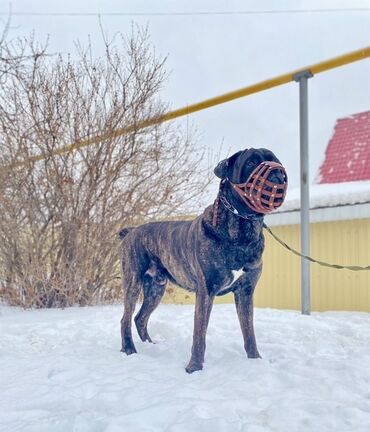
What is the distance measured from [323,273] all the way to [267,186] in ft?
17.1

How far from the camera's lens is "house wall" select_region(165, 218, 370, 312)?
7.34 m

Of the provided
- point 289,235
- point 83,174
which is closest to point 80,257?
point 83,174

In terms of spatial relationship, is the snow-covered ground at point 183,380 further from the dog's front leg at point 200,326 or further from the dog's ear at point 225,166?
the dog's ear at point 225,166

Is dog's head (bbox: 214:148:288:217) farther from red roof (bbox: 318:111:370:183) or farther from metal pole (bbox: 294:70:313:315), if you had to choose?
red roof (bbox: 318:111:370:183)

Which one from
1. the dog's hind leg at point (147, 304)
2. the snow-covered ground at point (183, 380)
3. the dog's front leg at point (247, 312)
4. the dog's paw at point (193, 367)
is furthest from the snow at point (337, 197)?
the dog's paw at point (193, 367)

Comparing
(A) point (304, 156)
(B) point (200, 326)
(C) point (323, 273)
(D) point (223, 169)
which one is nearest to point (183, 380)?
(B) point (200, 326)

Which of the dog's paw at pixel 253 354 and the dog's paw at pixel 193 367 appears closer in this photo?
the dog's paw at pixel 193 367

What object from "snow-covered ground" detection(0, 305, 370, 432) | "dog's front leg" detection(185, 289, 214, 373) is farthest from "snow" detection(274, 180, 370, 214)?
"dog's front leg" detection(185, 289, 214, 373)

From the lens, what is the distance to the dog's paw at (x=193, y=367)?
10.7ft

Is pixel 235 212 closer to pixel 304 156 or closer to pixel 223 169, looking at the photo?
pixel 223 169

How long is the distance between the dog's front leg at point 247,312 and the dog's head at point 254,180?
0.58 meters

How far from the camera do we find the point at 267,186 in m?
2.98

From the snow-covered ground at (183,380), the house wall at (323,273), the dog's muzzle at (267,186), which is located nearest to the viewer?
the snow-covered ground at (183,380)

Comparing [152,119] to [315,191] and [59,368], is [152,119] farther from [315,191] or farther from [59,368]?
[59,368]
